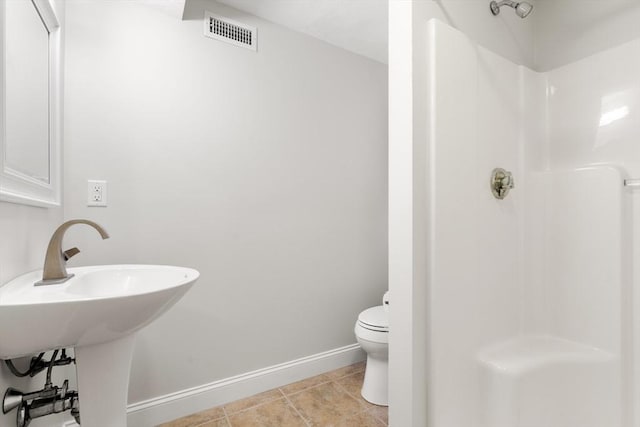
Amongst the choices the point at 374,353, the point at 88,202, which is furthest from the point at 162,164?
the point at 374,353

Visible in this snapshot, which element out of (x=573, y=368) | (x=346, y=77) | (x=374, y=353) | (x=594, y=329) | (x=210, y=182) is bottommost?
(x=374, y=353)

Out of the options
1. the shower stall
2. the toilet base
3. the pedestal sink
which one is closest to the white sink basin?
the pedestal sink

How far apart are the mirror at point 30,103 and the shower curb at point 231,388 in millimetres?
1064

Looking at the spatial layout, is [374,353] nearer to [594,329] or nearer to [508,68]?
[594,329]

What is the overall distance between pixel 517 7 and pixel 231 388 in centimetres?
228

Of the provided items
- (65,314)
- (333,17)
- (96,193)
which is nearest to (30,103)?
(96,193)

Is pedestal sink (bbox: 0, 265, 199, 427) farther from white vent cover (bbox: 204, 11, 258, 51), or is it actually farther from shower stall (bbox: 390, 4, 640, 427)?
white vent cover (bbox: 204, 11, 258, 51)

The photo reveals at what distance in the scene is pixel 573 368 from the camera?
4.00 feet

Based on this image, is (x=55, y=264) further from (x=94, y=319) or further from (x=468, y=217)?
(x=468, y=217)

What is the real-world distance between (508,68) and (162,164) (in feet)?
5.71

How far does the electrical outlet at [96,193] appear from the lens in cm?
138

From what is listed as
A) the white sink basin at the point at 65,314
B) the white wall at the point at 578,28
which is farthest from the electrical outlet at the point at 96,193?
the white wall at the point at 578,28

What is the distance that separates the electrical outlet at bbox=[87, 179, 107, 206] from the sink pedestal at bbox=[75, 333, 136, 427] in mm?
763

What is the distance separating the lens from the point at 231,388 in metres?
1.67
